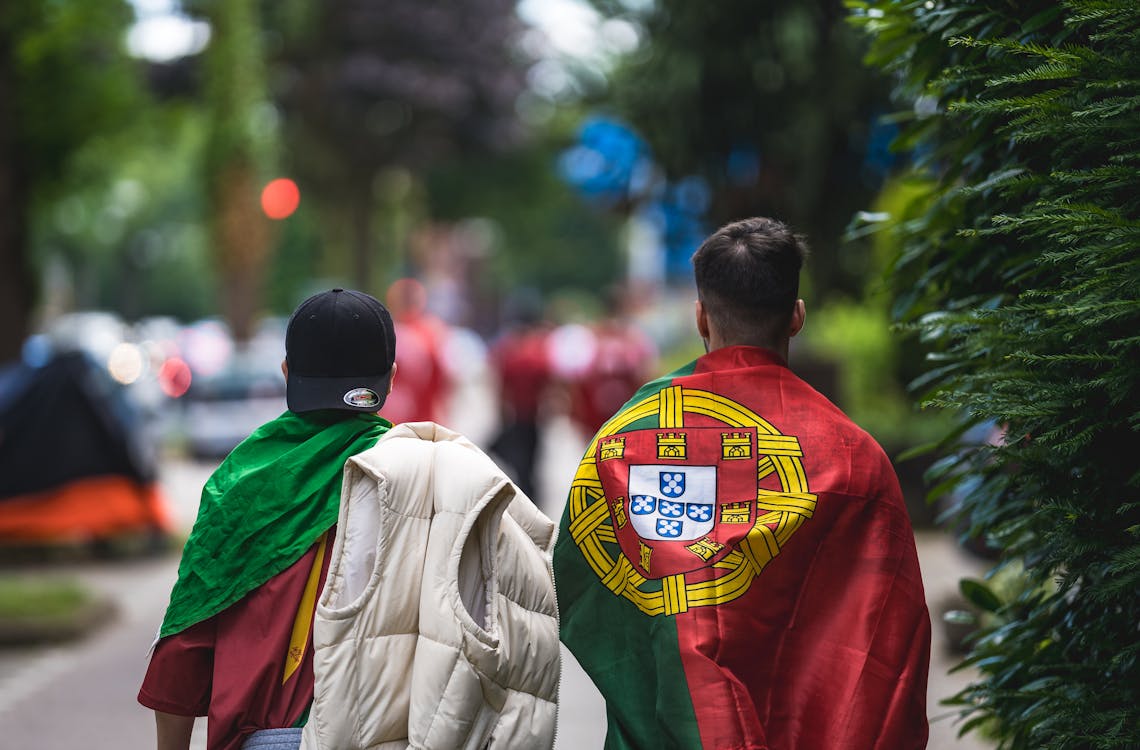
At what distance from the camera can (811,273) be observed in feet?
51.1

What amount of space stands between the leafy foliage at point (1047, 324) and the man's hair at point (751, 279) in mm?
394

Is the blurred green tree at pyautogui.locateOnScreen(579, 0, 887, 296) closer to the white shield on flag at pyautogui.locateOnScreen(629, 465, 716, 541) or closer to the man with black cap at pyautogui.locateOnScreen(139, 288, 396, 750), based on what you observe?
the white shield on flag at pyautogui.locateOnScreen(629, 465, 716, 541)

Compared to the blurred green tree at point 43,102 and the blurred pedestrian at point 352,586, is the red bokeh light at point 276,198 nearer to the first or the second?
the blurred green tree at point 43,102

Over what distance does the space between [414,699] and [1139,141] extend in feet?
5.80

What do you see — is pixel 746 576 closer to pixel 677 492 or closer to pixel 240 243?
pixel 677 492

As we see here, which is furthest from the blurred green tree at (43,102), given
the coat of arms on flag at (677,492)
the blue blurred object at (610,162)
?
the coat of arms on flag at (677,492)

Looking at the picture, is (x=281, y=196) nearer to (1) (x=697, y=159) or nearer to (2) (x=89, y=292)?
(1) (x=697, y=159)

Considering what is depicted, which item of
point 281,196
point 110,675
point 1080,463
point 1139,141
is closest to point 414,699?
point 1080,463

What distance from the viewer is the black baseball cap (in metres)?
3.06

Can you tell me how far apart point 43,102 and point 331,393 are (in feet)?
32.2

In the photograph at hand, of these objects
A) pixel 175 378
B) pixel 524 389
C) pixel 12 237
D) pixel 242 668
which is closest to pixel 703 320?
pixel 242 668

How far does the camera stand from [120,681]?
26.3 ft

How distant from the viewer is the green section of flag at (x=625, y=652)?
2982 mm

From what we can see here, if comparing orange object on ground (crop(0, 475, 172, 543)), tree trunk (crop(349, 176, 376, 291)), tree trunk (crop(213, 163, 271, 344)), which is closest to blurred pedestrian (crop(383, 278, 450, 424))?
orange object on ground (crop(0, 475, 172, 543))
